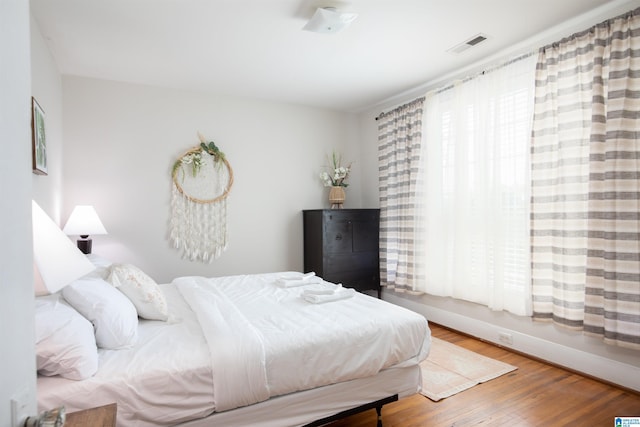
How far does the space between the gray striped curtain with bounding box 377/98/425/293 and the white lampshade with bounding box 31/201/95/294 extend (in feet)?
11.0

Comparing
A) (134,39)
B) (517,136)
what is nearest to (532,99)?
(517,136)

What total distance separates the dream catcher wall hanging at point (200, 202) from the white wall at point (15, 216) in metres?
3.18

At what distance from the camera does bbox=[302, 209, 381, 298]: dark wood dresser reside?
163 inches

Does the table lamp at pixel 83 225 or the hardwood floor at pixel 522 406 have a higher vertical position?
the table lamp at pixel 83 225

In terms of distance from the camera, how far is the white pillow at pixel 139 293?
6.56ft

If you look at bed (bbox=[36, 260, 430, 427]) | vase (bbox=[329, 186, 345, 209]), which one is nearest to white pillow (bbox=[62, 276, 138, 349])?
bed (bbox=[36, 260, 430, 427])

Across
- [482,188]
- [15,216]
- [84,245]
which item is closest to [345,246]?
[482,188]

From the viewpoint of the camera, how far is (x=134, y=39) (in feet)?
9.15

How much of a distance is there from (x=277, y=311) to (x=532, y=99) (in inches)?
103

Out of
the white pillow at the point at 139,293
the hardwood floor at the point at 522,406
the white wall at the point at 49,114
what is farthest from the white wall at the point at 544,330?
the white wall at the point at 49,114

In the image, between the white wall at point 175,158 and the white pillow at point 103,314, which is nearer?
the white pillow at point 103,314

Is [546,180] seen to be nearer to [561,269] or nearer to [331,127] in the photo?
[561,269]

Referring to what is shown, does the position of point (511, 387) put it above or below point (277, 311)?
below

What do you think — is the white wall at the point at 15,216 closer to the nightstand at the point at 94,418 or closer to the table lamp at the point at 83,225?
the nightstand at the point at 94,418
